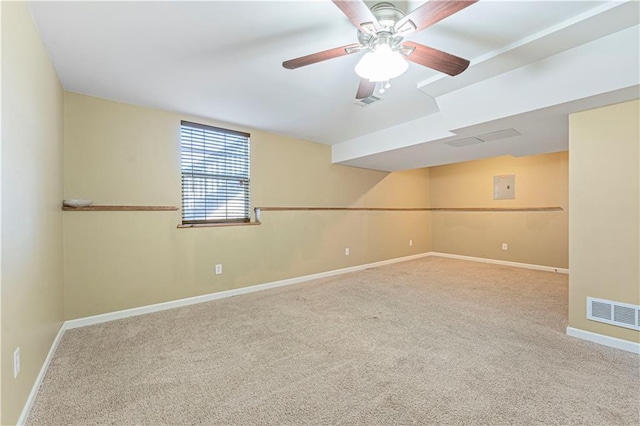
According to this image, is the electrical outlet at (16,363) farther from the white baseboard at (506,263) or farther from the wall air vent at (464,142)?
the white baseboard at (506,263)

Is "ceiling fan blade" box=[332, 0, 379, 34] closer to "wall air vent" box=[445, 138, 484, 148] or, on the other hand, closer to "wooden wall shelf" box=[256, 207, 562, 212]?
"wall air vent" box=[445, 138, 484, 148]

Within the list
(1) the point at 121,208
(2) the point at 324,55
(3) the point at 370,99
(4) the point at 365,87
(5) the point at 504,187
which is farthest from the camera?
(5) the point at 504,187

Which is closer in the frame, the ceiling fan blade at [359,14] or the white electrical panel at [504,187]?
the ceiling fan blade at [359,14]

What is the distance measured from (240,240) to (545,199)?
17.4 ft

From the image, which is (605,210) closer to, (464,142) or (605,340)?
(605,340)

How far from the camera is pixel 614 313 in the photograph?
219cm

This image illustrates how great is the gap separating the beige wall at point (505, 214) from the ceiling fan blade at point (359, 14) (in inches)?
203

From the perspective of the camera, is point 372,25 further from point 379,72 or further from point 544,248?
point 544,248

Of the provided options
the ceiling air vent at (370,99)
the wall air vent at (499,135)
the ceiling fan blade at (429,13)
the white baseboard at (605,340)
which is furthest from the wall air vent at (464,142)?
the ceiling fan blade at (429,13)

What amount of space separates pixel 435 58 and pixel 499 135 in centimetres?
189

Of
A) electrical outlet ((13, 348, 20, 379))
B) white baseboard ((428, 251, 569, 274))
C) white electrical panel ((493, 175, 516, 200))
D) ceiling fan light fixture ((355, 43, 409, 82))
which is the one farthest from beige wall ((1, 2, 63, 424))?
white electrical panel ((493, 175, 516, 200))

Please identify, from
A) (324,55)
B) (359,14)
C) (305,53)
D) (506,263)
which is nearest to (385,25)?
(359,14)

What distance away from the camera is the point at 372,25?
4.84 feet

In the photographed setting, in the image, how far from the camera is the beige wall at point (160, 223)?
2725 mm
